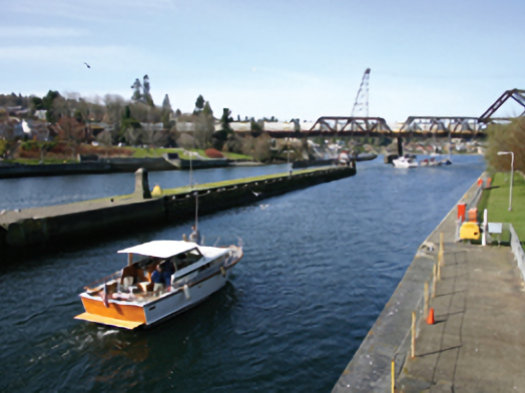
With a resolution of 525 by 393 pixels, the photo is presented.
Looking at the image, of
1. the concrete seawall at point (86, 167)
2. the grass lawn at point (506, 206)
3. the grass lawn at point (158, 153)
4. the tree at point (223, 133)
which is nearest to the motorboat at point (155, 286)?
the grass lawn at point (506, 206)

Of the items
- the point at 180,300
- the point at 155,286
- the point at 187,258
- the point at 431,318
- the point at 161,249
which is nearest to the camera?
the point at 431,318

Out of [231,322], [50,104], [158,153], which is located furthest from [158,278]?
[50,104]

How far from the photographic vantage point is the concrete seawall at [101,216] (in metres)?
31.0

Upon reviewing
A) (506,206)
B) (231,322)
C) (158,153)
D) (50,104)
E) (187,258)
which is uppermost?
(50,104)

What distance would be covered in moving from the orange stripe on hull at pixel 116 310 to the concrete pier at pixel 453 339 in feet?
30.7

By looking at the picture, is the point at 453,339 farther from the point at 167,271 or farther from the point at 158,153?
the point at 158,153

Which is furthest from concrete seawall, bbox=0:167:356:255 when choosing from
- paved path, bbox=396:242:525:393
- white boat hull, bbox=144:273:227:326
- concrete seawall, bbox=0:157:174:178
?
concrete seawall, bbox=0:157:174:178

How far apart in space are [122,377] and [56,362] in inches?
114

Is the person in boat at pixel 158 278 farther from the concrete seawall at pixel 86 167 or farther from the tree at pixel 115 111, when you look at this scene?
the tree at pixel 115 111

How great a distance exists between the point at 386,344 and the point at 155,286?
1059 cm

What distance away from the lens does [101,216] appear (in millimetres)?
36688

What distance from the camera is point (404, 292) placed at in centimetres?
1853

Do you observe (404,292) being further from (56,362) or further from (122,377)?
(56,362)

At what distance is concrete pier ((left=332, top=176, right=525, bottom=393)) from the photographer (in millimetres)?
11188
